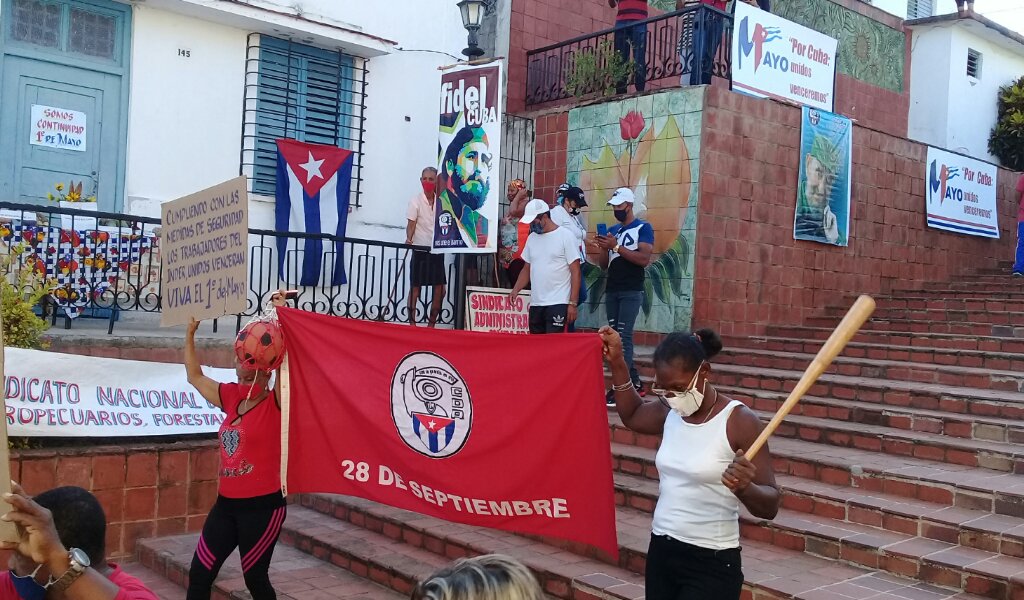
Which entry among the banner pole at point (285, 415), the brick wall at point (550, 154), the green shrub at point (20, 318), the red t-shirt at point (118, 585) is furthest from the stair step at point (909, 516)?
the brick wall at point (550, 154)

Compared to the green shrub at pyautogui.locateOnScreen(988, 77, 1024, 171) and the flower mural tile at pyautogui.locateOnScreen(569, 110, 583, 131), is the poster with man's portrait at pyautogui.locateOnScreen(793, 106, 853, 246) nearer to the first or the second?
the flower mural tile at pyautogui.locateOnScreen(569, 110, 583, 131)

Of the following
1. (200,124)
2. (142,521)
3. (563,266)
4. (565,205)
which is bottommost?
(142,521)

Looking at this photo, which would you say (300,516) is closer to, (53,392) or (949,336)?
(53,392)

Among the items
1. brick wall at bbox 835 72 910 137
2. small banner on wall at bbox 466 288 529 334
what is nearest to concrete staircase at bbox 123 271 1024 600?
small banner on wall at bbox 466 288 529 334

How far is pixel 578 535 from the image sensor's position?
4555 millimetres

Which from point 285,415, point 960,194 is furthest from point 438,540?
point 960,194

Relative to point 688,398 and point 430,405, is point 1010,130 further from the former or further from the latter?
point 688,398

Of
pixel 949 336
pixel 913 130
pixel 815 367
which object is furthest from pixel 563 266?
pixel 913 130

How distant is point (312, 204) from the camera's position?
35.8 feet

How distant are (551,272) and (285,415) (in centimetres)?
388

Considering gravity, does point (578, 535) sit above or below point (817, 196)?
below

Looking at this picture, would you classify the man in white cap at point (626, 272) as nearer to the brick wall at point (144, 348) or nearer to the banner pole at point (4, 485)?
the brick wall at point (144, 348)

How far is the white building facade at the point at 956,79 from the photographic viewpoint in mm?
16719

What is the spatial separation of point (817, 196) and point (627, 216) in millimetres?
3250
